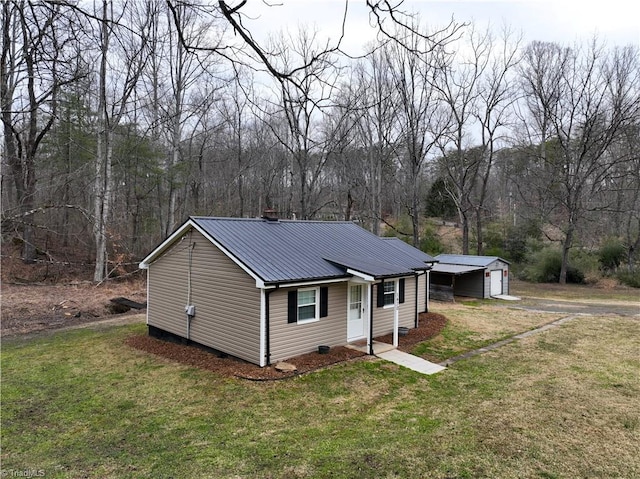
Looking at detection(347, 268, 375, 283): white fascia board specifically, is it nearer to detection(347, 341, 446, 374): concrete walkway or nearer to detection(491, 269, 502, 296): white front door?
detection(347, 341, 446, 374): concrete walkway

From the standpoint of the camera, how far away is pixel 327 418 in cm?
707

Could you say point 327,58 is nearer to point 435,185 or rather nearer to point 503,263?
point 503,263

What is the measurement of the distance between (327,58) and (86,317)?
15.3 meters

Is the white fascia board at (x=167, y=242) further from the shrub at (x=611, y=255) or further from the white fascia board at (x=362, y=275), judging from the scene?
the shrub at (x=611, y=255)

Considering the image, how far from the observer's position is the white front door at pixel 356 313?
11.2m

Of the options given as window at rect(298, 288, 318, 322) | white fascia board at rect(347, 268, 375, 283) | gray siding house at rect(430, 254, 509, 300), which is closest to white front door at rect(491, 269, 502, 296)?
gray siding house at rect(430, 254, 509, 300)

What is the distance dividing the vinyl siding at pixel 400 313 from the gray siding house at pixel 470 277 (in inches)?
283

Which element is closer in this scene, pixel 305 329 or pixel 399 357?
pixel 305 329

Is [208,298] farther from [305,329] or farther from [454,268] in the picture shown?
[454,268]

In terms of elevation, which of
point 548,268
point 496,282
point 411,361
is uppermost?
point 548,268

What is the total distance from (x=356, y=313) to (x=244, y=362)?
345 cm

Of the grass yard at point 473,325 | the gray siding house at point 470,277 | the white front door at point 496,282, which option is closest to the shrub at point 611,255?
the gray siding house at point 470,277

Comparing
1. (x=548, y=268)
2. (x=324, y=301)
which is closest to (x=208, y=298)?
(x=324, y=301)

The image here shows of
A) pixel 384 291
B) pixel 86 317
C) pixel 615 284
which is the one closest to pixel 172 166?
pixel 86 317
